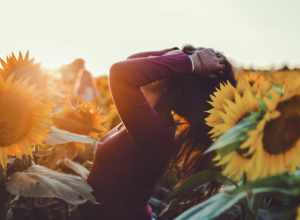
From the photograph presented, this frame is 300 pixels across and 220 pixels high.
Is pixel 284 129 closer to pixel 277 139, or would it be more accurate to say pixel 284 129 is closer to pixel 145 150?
pixel 277 139

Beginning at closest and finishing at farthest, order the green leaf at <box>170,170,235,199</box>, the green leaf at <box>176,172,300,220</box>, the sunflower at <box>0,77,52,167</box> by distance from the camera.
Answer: the green leaf at <box>176,172,300,220</box> → the green leaf at <box>170,170,235,199</box> → the sunflower at <box>0,77,52,167</box>

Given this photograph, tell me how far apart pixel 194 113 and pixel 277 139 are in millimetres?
1317

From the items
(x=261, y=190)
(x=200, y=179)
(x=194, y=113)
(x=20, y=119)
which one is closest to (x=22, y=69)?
(x=20, y=119)

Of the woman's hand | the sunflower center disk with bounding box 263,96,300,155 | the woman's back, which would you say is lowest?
the woman's back

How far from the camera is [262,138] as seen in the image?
101cm

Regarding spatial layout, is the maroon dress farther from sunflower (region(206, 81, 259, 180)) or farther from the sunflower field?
sunflower (region(206, 81, 259, 180))

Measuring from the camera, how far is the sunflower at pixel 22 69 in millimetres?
1950

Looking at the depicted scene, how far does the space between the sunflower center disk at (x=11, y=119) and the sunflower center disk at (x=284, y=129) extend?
771mm

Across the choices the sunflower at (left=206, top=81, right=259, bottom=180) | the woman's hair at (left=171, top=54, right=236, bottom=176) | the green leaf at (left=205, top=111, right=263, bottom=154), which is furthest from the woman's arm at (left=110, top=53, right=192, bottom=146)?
the green leaf at (left=205, top=111, right=263, bottom=154)

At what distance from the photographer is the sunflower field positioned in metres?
1.00

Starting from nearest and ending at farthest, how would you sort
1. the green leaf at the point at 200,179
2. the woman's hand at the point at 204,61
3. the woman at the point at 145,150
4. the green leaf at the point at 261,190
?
the green leaf at the point at 261,190, the green leaf at the point at 200,179, the woman's hand at the point at 204,61, the woman at the point at 145,150

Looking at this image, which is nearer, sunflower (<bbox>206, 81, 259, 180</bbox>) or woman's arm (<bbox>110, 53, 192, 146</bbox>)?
sunflower (<bbox>206, 81, 259, 180</bbox>)

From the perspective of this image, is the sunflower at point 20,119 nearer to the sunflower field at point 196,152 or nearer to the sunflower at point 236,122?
the sunflower field at point 196,152

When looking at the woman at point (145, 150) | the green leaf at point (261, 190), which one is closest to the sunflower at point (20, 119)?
the woman at point (145, 150)
